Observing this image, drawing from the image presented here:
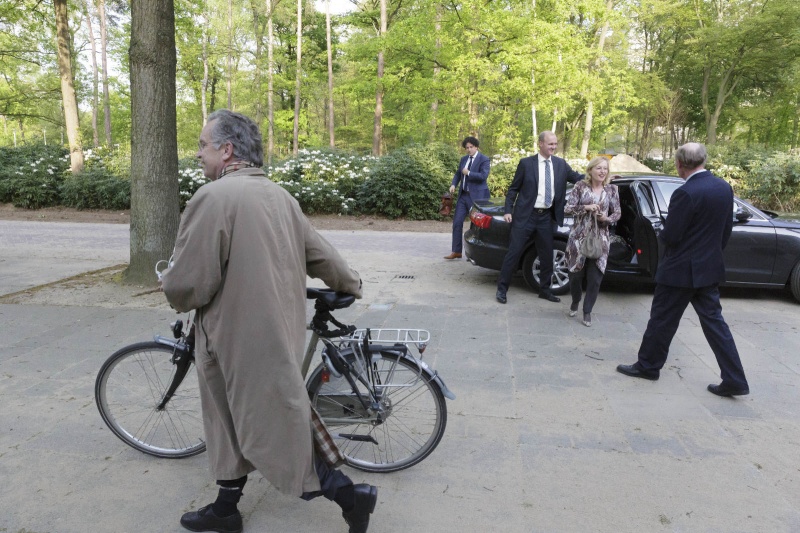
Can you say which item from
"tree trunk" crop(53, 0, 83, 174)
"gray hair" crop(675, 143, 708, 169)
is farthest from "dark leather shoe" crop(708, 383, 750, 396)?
"tree trunk" crop(53, 0, 83, 174)

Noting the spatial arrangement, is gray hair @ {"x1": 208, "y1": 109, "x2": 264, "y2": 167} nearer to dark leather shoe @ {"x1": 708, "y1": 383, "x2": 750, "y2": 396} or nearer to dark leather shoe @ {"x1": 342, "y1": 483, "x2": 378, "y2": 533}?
dark leather shoe @ {"x1": 342, "y1": 483, "x2": 378, "y2": 533}

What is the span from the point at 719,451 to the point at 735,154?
15173 millimetres

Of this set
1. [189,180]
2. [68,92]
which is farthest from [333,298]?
[68,92]

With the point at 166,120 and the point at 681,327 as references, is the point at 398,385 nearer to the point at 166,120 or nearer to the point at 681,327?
the point at 681,327

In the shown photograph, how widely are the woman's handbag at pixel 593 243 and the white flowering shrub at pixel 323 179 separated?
9.98 metres

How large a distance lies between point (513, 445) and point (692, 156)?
8.18 feet

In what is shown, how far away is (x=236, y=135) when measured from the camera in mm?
2309

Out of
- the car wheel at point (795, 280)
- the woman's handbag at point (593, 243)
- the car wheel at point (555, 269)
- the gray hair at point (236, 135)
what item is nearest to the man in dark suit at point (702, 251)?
the woman's handbag at point (593, 243)

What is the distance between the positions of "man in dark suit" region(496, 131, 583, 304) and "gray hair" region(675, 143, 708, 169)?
2064 millimetres

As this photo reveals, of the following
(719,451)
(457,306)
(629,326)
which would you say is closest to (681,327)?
(629,326)

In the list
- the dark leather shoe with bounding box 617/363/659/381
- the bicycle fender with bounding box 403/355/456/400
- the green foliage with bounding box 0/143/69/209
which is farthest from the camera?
the green foliage with bounding box 0/143/69/209

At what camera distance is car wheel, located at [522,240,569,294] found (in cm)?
696

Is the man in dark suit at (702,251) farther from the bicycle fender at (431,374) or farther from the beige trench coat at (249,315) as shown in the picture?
the beige trench coat at (249,315)

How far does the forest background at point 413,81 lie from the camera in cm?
1490
